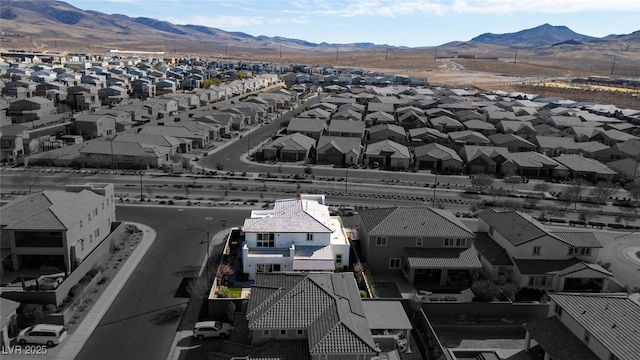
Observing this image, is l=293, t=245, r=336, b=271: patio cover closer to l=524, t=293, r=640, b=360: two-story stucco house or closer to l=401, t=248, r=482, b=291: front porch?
l=401, t=248, r=482, b=291: front porch

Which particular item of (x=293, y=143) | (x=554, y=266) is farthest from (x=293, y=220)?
(x=293, y=143)

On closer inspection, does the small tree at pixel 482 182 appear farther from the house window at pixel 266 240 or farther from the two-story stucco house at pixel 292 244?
the house window at pixel 266 240

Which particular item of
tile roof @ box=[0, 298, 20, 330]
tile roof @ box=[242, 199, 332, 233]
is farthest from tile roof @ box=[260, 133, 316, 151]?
tile roof @ box=[0, 298, 20, 330]

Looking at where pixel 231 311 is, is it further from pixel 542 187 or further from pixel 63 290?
pixel 542 187

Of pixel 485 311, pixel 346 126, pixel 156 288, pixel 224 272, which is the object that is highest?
pixel 346 126

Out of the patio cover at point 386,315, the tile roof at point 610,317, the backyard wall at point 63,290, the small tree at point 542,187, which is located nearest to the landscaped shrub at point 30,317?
the backyard wall at point 63,290
